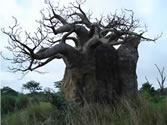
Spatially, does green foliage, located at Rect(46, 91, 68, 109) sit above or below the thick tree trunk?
below

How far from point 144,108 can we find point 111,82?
608cm

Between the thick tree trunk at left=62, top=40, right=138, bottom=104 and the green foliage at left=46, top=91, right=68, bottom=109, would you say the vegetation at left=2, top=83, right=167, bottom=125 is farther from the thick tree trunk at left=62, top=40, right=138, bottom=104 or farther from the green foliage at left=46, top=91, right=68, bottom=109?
the thick tree trunk at left=62, top=40, right=138, bottom=104

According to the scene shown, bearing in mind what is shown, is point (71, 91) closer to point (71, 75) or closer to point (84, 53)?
point (71, 75)

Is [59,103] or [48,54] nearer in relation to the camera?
[59,103]

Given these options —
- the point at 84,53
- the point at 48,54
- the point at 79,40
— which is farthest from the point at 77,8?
the point at 48,54

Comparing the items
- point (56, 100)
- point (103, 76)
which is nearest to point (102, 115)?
point (56, 100)

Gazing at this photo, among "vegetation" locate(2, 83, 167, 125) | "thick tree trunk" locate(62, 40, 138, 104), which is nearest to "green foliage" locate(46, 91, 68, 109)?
"vegetation" locate(2, 83, 167, 125)

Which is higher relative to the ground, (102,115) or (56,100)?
(56,100)

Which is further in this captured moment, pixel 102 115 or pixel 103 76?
pixel 103 76

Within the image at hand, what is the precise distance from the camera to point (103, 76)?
11672 millimetres

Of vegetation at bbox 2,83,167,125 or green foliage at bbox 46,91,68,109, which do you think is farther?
green foliage at bbox 46,91,68,109

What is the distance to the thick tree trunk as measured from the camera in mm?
10992

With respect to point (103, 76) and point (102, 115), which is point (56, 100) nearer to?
point (102, 115)

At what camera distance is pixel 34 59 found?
32.5ft
